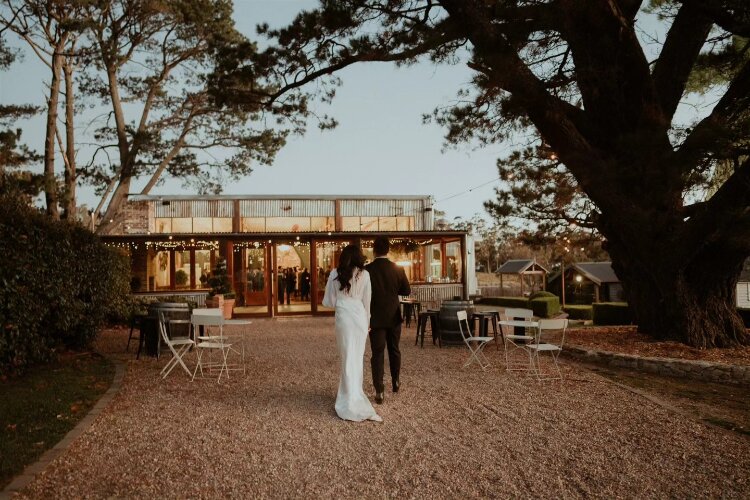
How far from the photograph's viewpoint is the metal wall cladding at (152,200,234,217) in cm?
2277

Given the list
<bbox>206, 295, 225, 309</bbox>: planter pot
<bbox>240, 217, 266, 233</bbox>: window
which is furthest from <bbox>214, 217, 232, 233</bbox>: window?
<bbox>206, 295, 225, 309</bbox>: planter pot

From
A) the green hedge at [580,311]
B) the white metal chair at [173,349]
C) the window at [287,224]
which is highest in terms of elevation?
the window at [287,224]

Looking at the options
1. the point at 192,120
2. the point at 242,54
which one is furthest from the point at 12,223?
the point at 192,120

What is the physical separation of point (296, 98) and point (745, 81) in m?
6.64

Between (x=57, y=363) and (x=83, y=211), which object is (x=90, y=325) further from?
(x=83, y=211)

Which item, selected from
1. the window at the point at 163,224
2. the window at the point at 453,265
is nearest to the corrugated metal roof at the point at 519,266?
the window at the point at 453,265

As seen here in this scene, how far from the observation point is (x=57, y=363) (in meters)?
7.71

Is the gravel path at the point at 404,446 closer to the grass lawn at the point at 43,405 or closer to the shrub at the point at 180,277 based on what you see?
the grass lawn at the point at 43,405

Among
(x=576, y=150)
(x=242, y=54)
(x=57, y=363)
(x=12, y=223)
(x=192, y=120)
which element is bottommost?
(x=57, y=363)

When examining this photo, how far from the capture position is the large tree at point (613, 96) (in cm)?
738

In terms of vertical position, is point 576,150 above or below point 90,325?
above

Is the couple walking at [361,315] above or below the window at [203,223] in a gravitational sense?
below

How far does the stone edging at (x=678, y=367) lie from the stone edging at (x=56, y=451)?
6332 mm

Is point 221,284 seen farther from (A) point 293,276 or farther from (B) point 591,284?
(B) point 591,284
